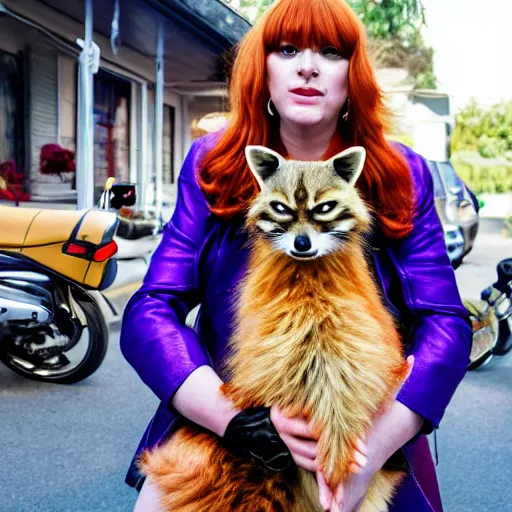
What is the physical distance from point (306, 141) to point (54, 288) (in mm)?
3245

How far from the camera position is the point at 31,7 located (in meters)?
5.07

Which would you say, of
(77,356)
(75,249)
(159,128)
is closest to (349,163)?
(75,249)

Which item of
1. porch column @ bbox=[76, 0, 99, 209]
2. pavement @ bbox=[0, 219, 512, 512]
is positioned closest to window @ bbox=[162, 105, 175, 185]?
porch column @ bbox=[76, 0, 99, 209]

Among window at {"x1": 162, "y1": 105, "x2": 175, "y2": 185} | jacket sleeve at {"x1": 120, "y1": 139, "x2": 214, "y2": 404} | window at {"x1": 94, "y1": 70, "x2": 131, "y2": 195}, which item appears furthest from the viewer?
window at {"x1": 162, "y1": 105, "x2": 175, "y2": 185}

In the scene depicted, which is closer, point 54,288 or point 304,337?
point 304,337

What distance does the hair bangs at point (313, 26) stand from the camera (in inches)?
52.6

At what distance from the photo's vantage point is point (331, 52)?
1.36 m

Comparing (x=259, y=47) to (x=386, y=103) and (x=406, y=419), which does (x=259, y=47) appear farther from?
(x=406, y=419)

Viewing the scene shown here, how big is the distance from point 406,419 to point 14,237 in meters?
3.50

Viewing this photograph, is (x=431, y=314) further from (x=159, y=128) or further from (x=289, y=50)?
(x=159, y=128)

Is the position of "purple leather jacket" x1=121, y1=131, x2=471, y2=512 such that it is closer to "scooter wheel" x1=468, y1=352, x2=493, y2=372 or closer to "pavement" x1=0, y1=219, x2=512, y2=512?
"pavement" x1=0, y1=219, x2=512, y2=512

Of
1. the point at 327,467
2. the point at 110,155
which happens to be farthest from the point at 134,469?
the point at 110,155

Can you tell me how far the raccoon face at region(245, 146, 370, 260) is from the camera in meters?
1.15

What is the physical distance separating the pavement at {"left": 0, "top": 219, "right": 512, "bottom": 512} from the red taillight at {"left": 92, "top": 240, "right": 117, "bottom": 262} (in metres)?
0.83
